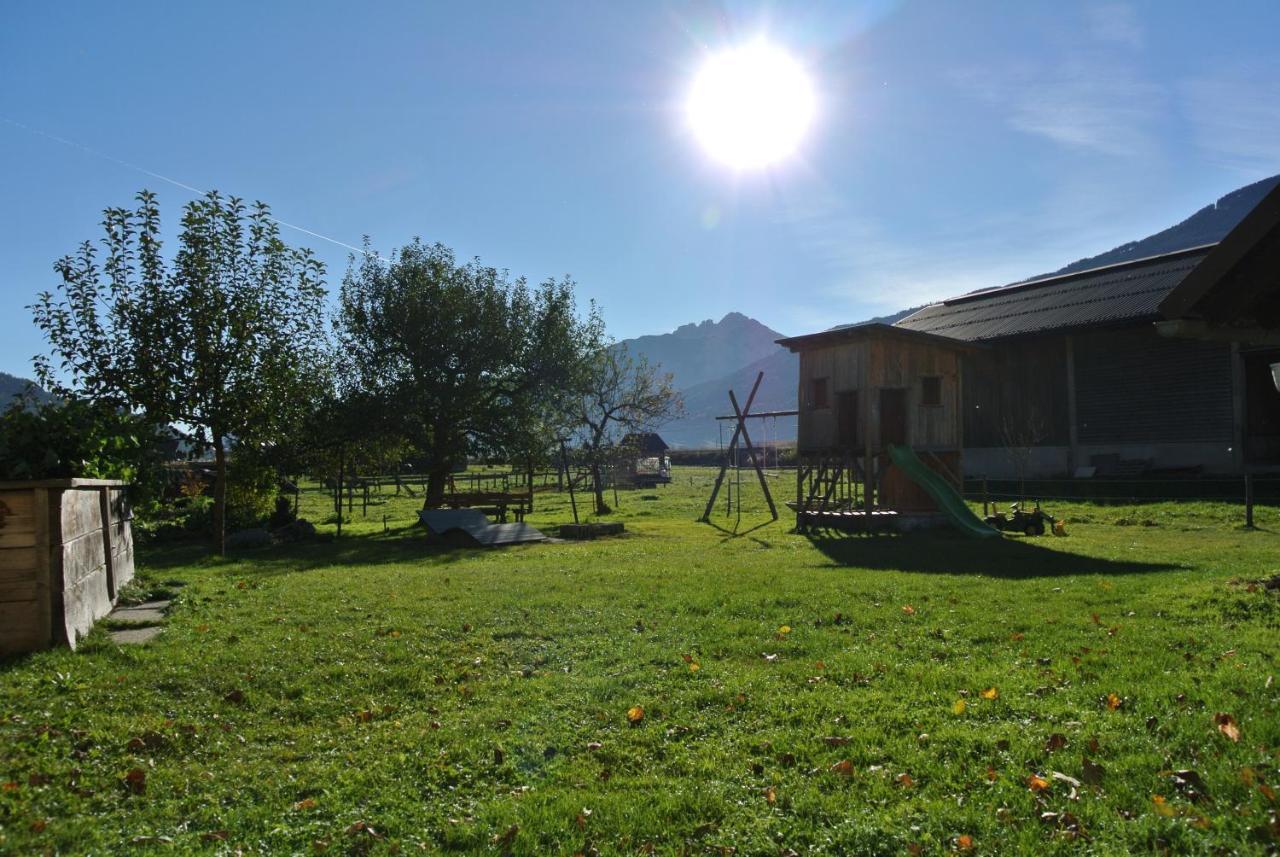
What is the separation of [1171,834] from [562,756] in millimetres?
3060

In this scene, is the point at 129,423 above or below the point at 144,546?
above

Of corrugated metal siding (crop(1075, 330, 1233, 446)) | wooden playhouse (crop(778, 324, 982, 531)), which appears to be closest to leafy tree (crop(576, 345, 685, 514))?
wooden playhouse (crop(778, 324, 982, 531))

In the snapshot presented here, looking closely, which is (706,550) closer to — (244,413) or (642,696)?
(244,413)

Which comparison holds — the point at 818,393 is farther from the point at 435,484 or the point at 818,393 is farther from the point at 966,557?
the point at 435,484

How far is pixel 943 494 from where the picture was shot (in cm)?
1856

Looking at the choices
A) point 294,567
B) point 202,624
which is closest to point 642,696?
point 202,624

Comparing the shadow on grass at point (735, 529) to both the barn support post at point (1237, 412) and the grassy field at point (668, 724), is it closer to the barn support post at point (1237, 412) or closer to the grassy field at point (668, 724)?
the grassy field at point (668, 724)

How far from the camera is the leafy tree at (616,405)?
30141 millimetres

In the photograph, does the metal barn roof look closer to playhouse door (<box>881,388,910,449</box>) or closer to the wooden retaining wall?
playhouse door (<box>881,388,910,449</box>)

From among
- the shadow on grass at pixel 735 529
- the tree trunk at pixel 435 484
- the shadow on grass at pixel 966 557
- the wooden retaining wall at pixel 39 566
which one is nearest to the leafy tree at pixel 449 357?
the tree trunk at pixel 435 484

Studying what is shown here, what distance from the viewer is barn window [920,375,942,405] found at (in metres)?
20.9

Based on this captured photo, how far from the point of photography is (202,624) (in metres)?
8.12

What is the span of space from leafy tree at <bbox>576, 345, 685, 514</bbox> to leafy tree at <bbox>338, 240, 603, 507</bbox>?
3720mm

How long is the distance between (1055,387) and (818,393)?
11976 millimetres
